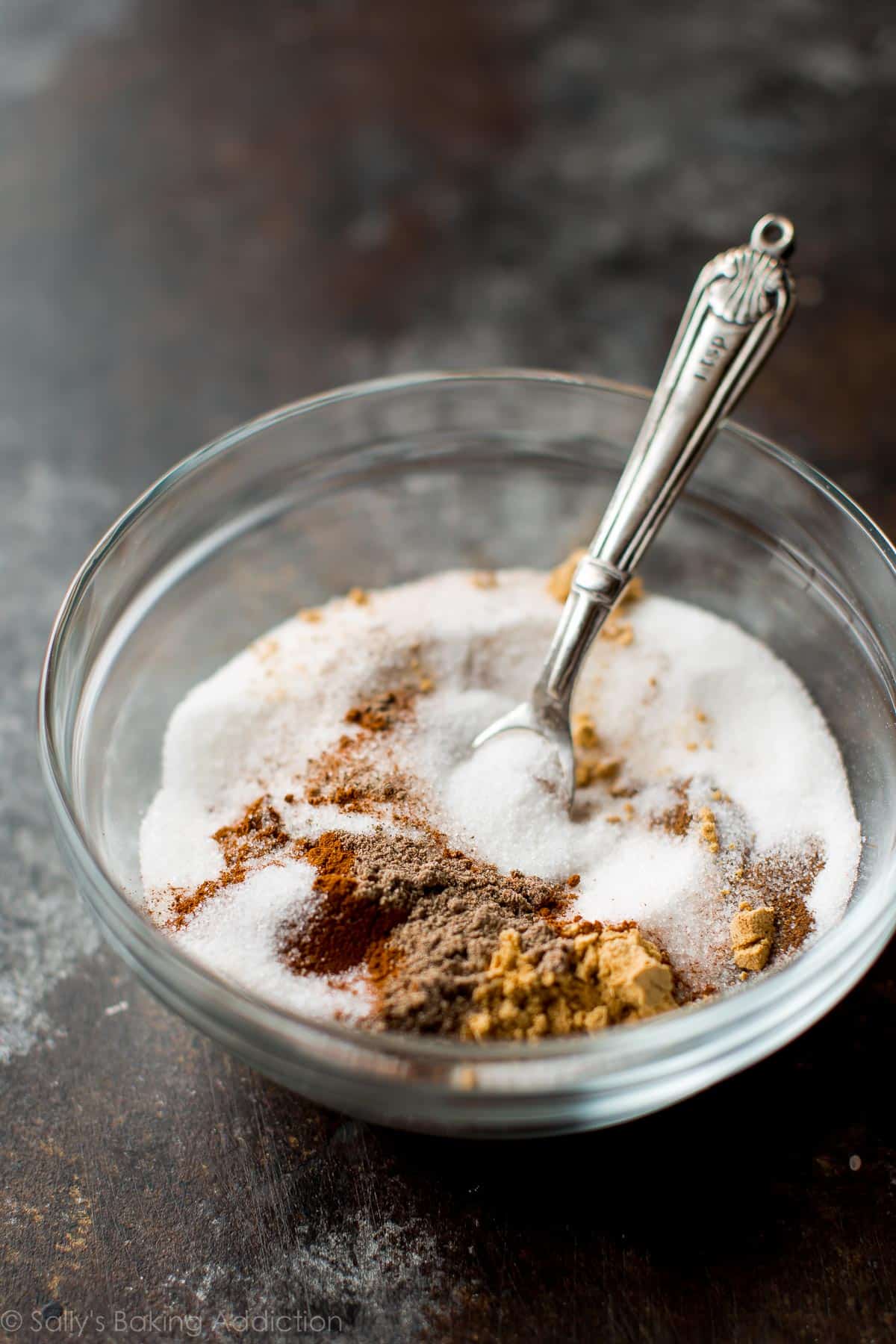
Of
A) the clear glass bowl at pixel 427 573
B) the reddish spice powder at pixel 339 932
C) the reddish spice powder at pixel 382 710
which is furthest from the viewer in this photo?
the reddish spice powder at pixel 382 710

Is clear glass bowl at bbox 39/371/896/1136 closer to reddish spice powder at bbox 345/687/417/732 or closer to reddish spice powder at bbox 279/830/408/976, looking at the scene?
reddish spice powder at bbox 279/830/408/976

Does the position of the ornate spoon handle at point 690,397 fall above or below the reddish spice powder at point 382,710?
above

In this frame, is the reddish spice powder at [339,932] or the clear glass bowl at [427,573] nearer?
the clear glass bowl at [427,573]

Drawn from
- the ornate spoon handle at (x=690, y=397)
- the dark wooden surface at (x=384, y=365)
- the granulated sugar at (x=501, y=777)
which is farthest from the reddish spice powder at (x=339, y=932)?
the ornate spoon handle at (x=690, y=397)

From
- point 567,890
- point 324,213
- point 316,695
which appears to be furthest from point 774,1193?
point 324,213

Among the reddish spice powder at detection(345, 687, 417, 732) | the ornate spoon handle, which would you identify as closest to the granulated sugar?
the reddish spice powder at detection(345, 687, 417, 732)

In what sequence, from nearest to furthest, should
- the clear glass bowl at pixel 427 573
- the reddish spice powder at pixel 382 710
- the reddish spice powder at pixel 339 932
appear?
1. the clear glass bowl at pixel 427 573
2. the reddish spice powder at pixel 339 932
3. the reddish spice powder at pixel 382 710

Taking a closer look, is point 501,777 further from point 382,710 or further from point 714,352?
point 714,352

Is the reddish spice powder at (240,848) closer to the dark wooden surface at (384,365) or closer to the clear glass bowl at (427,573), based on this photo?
the clear glass bowl at (427,573)
